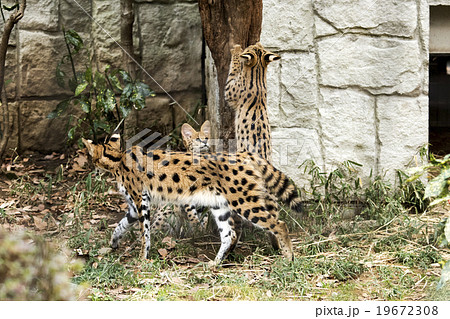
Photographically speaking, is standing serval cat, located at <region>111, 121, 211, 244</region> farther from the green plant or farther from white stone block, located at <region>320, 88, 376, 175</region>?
white stone block, located at <region>320, 88, 376, 175</region>

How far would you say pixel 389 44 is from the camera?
614 cm

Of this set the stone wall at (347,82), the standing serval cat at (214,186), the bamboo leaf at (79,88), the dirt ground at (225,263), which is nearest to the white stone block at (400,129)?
the stone wall at (347,82)

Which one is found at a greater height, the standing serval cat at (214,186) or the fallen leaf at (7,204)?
the standing serval cat at (214,186)

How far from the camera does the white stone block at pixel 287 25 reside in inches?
244

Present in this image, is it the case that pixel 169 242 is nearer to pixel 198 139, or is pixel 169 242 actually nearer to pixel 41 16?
pixel 198 139

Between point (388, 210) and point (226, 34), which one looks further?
point (388, 210)

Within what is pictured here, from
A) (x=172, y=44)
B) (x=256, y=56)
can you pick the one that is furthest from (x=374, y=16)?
(x=172, y=44)

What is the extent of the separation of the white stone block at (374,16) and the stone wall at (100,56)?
2.05 m

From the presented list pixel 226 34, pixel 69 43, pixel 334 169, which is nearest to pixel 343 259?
pixel 334 169

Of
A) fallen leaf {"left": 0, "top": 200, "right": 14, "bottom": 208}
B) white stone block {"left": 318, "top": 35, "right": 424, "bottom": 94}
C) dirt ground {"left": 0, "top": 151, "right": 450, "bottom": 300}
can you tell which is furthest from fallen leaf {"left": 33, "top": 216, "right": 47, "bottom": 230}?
white stone block {"left": 318, "top": 35, "right": 424, "bottom": 94}

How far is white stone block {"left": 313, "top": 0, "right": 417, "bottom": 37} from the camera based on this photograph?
19.9 ft

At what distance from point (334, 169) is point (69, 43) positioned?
3268 mm

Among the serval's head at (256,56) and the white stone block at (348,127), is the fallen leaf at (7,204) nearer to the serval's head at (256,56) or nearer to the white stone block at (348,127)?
the serval's head at (256,56)

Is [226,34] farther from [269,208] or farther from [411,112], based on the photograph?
[411,112]
